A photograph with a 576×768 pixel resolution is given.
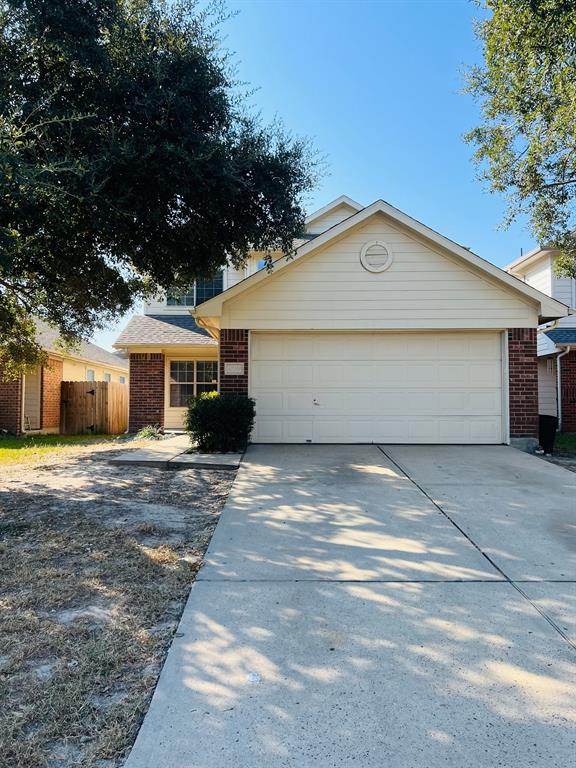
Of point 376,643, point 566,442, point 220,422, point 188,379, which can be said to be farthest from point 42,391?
point 376,643

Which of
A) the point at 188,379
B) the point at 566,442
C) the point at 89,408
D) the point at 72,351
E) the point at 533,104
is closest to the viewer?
the point at 533,104

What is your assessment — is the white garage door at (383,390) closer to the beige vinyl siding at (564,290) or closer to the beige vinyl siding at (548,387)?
the beige vinyl siding at (548,387)

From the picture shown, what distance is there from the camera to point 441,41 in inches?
415

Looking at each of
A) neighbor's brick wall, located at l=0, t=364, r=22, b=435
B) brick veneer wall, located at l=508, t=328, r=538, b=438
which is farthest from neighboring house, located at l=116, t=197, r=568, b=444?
neighbor's brick wall, located at l=0, t=364, r=22, b=435

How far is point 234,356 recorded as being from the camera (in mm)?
10398

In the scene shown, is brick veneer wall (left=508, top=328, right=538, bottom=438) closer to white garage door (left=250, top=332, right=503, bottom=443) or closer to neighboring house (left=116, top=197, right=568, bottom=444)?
neighboring house (left=116, top=197, right=568, bottom=444)

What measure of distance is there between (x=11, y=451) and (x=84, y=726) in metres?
11.3

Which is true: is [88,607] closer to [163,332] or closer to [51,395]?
[163,332]

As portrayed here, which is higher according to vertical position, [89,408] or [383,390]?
[383,390]

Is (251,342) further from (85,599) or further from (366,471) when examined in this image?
(85,599)

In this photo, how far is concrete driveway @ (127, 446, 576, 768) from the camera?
211 centimetres

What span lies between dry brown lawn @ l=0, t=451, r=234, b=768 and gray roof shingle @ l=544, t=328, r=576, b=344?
12.5 m

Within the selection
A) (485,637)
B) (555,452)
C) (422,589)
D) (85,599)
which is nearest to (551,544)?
(422,589)

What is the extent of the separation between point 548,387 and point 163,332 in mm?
12446
